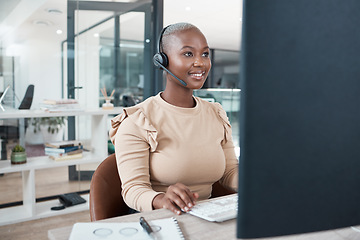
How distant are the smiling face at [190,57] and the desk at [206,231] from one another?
1.64ft

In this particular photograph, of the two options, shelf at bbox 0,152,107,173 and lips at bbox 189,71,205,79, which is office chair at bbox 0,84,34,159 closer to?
shelf at bbox 0,152,107,173

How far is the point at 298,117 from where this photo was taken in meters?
0.39

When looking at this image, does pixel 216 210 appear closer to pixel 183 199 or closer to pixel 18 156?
pixel 183 199

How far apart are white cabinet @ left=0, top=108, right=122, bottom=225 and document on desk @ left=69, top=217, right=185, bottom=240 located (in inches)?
88.4

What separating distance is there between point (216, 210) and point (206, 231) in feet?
0.37

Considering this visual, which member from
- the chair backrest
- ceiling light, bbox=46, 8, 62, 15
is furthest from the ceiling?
the chair backrest

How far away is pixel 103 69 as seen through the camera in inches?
147

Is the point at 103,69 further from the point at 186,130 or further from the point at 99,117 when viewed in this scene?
the point at 186,130

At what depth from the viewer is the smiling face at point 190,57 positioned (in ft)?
3.96

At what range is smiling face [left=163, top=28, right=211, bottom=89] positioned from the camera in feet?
3.96

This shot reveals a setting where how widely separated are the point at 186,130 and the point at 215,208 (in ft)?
1.13

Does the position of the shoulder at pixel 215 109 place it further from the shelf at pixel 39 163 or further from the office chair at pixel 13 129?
the office chair at pixel 13 129

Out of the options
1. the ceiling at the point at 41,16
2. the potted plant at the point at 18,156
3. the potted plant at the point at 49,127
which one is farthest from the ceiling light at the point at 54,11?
the potted plant at the point at 18,156

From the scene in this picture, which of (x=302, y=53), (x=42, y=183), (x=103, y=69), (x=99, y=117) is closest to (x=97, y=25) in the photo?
(x=103, y=69)
